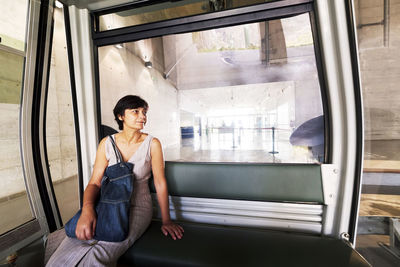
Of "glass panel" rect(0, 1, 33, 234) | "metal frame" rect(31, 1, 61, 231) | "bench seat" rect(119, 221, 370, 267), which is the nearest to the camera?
"bench seat" rect(119, 221, 370, 267)

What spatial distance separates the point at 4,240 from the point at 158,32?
1.91 metres

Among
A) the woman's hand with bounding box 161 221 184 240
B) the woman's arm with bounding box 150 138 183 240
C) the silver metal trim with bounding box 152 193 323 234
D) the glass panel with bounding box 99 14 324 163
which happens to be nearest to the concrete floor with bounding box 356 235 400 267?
the silver metal trim with bounding box 152 193 323 234

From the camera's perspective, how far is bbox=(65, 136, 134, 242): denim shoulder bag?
3.03 ft

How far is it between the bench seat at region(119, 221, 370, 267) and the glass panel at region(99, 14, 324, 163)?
2.21 ft

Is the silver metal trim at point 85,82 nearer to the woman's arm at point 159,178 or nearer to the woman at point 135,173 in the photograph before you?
the woman at point 135,173

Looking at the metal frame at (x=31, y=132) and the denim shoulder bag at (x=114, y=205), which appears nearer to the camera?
the denim shoulder bag at (x=114, y=205)

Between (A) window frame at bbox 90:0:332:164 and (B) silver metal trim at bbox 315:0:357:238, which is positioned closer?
(B) silver metal trim at bbox 315:0:357:238

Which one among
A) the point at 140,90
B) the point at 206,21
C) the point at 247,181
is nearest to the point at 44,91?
the point at 140,90

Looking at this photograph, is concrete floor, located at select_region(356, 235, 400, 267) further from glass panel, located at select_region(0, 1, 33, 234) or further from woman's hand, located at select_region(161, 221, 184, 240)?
glass panel, located at select_region(0, 1, 33, 234)

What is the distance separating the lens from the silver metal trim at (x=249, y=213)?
118cm

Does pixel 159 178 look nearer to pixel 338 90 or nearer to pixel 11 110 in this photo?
pixel 11 110

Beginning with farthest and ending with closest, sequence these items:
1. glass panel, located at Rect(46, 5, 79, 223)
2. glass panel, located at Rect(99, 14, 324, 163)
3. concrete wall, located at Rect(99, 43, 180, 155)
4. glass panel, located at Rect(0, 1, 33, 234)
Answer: concrete wall, located at Rect(99, 43, 180, 155)
glass panel, located at Rect(99, 14, 324, 163)
glass panel, located at Rect(46, 5, 79, 223)
glass panel, located at Rect(0, 1, 33, 234)

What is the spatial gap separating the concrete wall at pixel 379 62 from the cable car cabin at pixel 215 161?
0.14 meters

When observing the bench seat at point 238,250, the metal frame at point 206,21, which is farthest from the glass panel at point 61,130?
the bench seat at point 238,250
